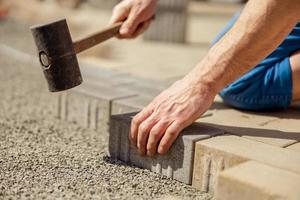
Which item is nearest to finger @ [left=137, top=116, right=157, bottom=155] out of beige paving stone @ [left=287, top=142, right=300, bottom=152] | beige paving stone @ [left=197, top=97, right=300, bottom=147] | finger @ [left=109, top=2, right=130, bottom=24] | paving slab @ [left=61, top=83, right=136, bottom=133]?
beige paving stone @ [left=197, top=97, right=300, bottom=147]

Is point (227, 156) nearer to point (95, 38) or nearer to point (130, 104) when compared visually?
point (130, 104)

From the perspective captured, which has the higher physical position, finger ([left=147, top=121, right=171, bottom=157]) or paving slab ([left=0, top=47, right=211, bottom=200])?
finger ([left=147, top=121, right=171, bottom=157])

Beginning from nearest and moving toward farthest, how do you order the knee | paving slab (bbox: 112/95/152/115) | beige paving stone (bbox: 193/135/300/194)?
beige paving stone (bbox: 193/135/300/194) → the knee → paving slab (bbox: 112/95/152/115)

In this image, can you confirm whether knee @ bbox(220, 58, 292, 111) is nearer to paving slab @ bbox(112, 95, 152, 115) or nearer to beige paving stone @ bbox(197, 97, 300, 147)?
beige paving stone @ bbox(197, 97, 300, 147)

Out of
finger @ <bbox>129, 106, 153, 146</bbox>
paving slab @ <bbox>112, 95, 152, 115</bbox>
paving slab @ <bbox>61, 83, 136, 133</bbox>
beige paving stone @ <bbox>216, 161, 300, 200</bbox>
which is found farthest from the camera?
paving slab @ <bbox>61, 83, 136, 133</bbox>

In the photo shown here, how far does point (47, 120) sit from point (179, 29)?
4094 millimetres

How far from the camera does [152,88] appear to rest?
10.6 feet

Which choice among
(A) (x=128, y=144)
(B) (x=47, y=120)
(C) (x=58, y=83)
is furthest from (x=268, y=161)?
(B) (x=47, y=120)

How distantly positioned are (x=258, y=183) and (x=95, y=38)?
4.23 feet

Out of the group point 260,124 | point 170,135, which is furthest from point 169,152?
point 260,124

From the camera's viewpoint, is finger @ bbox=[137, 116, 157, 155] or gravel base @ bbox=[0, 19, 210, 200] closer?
gravel base @ bbox=[0, 19, 210, 200]

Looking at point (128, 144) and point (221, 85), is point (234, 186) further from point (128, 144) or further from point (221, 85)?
point (128, 144)

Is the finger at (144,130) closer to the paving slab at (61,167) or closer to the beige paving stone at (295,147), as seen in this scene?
the paving slab at (61,167)

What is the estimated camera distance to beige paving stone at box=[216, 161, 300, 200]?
1.64m
